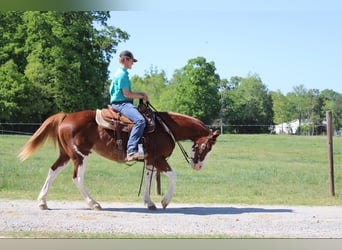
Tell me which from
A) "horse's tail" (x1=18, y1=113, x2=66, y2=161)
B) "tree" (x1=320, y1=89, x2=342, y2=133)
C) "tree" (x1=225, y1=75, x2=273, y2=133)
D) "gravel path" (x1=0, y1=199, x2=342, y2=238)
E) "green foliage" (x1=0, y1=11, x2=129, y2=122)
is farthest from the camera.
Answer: "tree" (x1=320, y1=89, x2=342, y2=133)

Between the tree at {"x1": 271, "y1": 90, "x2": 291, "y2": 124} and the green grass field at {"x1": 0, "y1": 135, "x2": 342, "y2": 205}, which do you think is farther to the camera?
the tree at {"x1": 271, "y1": 90, "x2": 291, "y2": 124}

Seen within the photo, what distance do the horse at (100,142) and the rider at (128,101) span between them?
0.80 feet

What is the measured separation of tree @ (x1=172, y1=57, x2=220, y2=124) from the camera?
28.4 feet

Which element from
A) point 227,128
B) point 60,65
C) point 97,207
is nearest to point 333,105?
point 227,128

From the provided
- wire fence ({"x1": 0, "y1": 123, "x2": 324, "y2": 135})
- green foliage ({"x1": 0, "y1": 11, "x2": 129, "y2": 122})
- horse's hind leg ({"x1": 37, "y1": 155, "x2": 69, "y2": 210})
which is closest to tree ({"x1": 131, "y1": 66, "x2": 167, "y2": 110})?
green foliage ({"x1": 0, "y1": 11, "x2": 129, "y2": 122})

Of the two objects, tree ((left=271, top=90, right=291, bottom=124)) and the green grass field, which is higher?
tree ((left=271, top=90, right=291, bottom=124))

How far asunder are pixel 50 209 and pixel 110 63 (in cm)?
301

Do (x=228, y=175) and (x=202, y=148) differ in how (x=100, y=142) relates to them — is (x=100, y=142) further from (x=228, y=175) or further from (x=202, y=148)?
(x=228, y=175)

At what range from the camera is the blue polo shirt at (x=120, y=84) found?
22.6 ft

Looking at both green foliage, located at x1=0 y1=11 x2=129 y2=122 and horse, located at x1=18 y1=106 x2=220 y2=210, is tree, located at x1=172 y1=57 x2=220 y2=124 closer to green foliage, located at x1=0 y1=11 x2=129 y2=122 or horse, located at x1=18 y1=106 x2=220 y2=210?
green foliage, located at x1=0 y1=11 x2=129 y2=122

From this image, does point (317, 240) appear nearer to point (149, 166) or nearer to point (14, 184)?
point (149, 166)

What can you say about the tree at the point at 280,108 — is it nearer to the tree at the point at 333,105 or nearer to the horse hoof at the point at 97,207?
the tree at the point at 333,105

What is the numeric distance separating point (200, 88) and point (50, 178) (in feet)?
9.94

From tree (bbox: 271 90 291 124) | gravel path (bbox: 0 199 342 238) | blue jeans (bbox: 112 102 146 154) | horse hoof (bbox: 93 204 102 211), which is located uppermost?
tree (bbox: 271 90 291 124)
